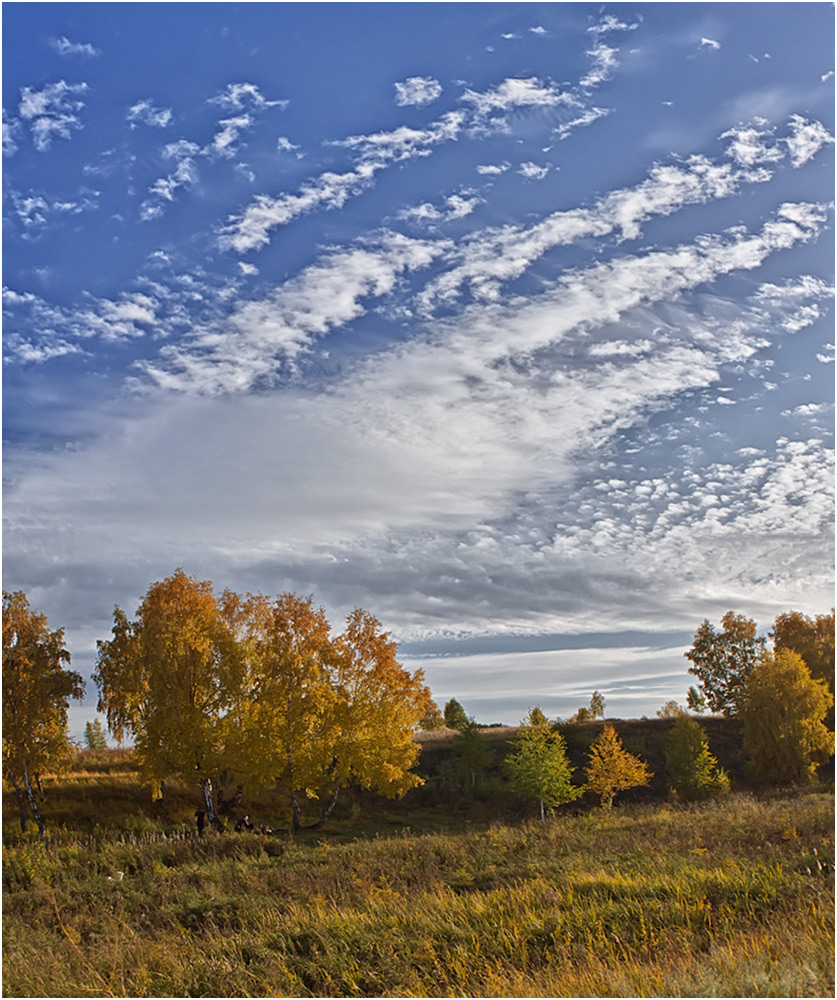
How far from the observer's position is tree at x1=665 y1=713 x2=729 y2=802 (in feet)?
133

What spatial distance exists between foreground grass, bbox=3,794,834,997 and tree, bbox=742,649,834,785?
95.5 feet

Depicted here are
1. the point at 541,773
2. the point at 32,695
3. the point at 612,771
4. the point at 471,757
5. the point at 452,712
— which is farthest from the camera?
the point at 452,712

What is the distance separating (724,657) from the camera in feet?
217

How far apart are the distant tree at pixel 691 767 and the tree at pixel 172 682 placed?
1056 inches

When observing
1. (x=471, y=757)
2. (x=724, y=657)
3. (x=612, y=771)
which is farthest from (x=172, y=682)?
(x=724, y=657)

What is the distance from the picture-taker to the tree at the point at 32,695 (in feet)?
96.2

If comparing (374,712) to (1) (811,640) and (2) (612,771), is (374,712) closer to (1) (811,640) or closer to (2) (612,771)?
(2) (612,771)

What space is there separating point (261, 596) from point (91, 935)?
2265cm

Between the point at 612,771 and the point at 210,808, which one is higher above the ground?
the point at 210,808

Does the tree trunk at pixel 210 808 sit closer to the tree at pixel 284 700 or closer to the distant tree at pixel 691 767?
the tree at pixel 284 700

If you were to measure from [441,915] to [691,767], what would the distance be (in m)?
34.4

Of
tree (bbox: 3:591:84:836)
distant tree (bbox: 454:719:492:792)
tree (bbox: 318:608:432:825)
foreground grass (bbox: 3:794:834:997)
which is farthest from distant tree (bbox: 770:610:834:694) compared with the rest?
tree (bbox: 3:591:84:836)

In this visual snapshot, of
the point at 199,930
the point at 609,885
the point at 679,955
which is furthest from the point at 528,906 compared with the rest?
the point at 199,930


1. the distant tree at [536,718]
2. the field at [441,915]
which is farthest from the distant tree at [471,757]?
the field at [441,915]
